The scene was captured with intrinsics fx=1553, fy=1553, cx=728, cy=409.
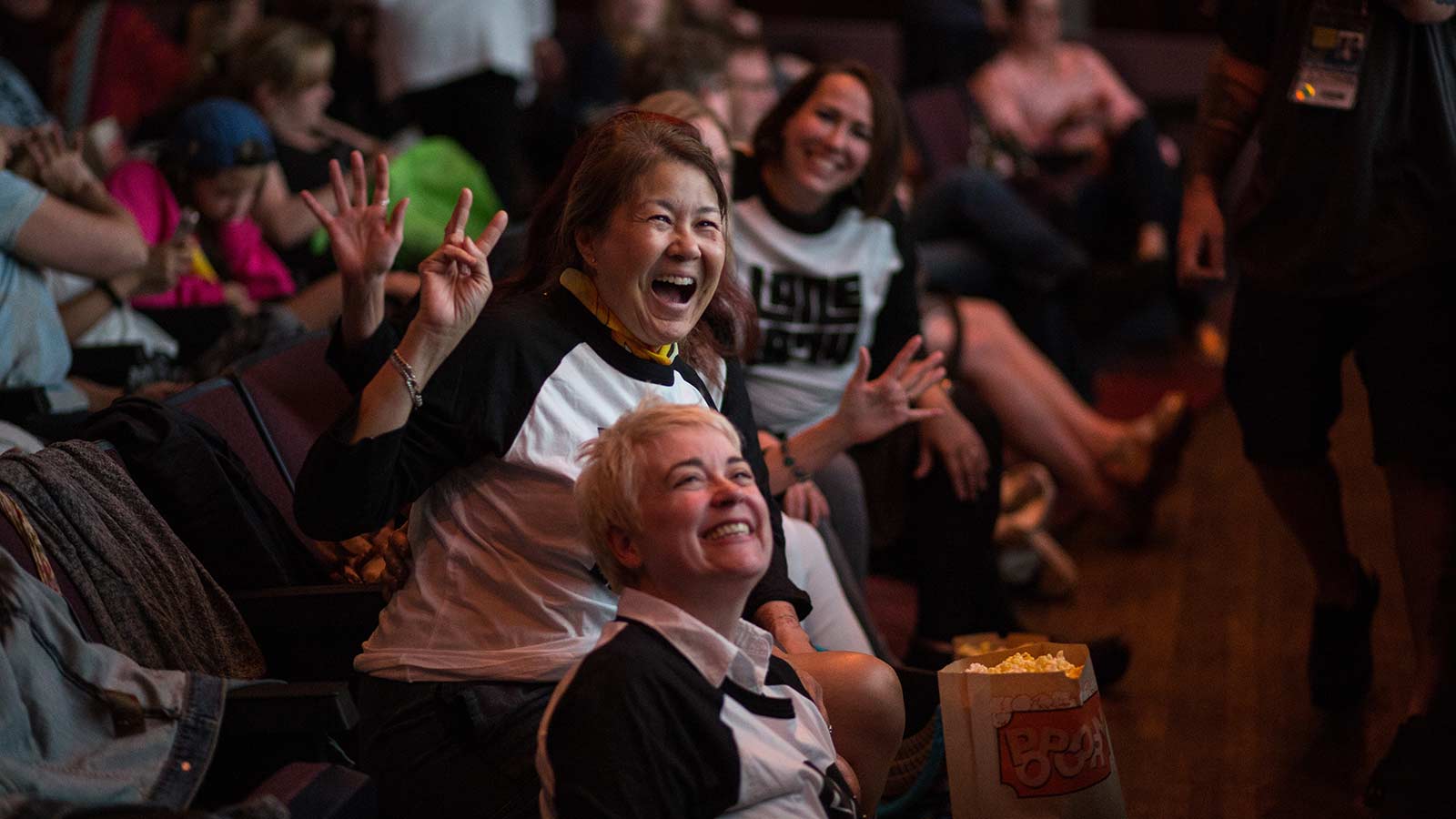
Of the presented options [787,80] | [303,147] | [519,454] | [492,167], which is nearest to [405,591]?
[519,454]

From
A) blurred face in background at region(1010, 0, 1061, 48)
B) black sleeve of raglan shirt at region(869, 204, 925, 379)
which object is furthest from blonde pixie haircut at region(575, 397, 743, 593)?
blurred face in background at region(1010, 0, 1061, 48)

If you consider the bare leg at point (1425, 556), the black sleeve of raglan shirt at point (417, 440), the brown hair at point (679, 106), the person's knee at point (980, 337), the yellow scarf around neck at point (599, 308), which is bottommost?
the person's knee at point (980, 337)

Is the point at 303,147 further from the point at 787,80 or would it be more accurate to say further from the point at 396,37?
the point at 787,80

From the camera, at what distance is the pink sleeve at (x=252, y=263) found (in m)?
3.55

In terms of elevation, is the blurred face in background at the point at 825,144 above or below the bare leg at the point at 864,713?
above

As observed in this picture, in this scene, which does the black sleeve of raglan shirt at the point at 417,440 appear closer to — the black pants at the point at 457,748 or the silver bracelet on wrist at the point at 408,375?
the silver bracelet on wrist at the point at 408,375

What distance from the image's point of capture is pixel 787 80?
568 centimetres

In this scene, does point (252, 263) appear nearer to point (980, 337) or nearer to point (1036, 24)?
point (980, 337)

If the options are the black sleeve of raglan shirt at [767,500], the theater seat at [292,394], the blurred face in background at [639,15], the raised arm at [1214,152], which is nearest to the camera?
the black sleeve of raglan shirt at [767,500]

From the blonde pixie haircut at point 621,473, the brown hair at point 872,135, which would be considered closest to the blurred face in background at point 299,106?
the brown hair at point 872,135

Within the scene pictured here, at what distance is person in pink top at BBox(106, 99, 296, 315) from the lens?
11.2 ft

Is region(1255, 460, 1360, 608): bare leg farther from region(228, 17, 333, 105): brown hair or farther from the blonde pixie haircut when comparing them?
region(228, 17, 333, 105): brown hair

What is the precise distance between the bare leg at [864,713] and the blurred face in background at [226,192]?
202cm

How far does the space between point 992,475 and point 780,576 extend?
39.0 inches
